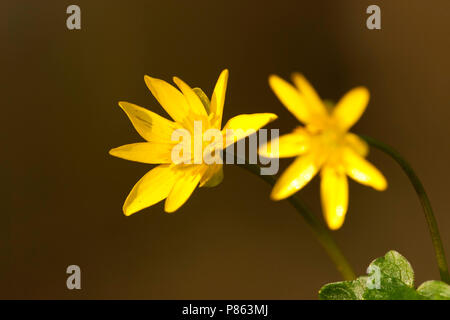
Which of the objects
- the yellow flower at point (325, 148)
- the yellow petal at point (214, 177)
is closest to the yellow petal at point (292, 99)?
the yellow flower at point (325, 148)

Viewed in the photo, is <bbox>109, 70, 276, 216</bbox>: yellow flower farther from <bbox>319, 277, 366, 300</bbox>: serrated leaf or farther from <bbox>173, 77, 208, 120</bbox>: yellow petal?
<bbox>319, 277, 366, 300</bbox>: serrated leaf

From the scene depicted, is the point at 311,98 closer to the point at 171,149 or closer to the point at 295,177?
the point at 295,177

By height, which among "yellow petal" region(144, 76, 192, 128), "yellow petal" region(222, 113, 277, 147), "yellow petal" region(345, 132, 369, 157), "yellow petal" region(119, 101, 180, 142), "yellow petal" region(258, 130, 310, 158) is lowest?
"yellow petal" region(345, 132, 369, 157)

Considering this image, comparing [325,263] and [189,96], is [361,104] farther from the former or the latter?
[325,263]

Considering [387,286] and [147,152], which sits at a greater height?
[147,152]

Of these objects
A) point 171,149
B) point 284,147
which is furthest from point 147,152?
point 284,147

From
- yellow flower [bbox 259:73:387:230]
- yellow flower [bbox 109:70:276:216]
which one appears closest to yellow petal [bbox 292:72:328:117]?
yellow flower [bbox 259:73:387:230]
